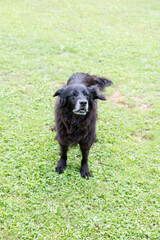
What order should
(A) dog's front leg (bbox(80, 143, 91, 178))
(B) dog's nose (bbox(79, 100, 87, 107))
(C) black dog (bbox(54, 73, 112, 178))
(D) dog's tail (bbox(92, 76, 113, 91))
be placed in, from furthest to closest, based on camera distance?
Result: 1. (D) dog's tail (bbox(92, 76, 113, 91))
2. (A) dog's front leg (bbox(80, 143, 91, 178))
3. (C) black dog (bbox(54, 73, 112, 178))
4. (B) dog's nose (bbox(79, 100, 87, 107))

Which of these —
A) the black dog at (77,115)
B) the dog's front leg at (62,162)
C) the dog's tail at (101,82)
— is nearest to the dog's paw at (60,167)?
the dog's front leg at (62,162)

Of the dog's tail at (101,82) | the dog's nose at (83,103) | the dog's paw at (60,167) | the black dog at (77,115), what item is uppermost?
the dog's nose at (83,103)

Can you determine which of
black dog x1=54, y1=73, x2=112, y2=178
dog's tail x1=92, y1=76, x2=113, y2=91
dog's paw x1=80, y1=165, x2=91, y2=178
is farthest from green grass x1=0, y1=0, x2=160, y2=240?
black dog x1=54, y1=73, x2=112, y2=178

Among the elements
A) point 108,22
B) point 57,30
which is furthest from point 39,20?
point 108,22

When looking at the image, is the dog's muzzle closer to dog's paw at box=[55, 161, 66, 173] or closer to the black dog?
the black dog

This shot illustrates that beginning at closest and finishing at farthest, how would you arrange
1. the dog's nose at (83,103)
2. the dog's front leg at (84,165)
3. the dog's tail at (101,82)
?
the dog's nose at (83,103) < the dog's front leg at (84,165) < the dog's tail at (101,82)

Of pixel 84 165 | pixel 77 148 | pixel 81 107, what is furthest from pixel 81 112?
pixel 77 148

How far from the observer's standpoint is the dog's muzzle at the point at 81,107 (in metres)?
3.39

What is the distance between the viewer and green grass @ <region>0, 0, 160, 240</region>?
3414mm

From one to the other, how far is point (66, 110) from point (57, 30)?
7400mm

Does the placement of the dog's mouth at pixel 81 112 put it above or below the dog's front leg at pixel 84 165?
above

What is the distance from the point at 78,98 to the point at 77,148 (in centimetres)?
148

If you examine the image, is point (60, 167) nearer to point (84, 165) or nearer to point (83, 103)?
point (84, 165)

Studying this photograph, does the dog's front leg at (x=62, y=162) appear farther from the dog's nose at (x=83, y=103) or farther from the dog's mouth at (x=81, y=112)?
the dog's nose at (x=83, y=103)
